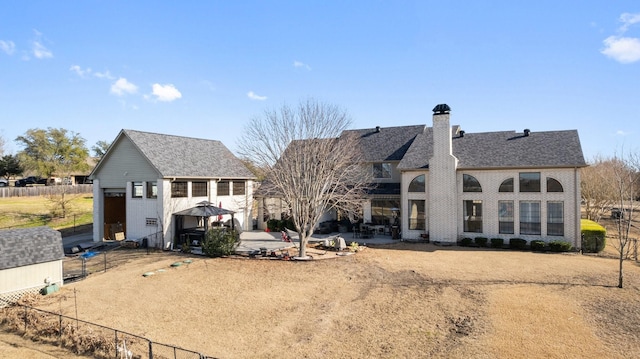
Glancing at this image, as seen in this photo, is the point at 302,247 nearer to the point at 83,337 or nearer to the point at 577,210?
the point at 83,337

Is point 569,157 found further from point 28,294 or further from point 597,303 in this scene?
point 28,294

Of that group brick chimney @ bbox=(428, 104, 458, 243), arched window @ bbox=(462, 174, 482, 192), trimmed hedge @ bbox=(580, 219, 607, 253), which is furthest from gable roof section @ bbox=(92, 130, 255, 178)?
trimmed hedge @ bbox=(580, 219, 607, 253)

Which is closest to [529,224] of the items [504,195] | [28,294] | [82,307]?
[504,195]

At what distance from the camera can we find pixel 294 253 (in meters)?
23.2

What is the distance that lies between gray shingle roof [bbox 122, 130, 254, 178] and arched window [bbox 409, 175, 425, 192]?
1430cm

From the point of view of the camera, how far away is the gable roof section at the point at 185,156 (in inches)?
1031

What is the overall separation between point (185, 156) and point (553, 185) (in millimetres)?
26303

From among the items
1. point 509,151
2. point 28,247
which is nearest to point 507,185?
point 509,151

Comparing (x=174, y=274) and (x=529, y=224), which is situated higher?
(x=529, y=224)

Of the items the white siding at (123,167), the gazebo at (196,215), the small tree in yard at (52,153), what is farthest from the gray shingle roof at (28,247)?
the small tree in yard at (52,153)

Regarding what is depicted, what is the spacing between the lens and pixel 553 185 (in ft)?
80.1

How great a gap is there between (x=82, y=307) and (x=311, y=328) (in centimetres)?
918

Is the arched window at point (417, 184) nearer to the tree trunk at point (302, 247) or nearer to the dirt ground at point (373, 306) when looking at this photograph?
the dirt ground at point (373, 306)

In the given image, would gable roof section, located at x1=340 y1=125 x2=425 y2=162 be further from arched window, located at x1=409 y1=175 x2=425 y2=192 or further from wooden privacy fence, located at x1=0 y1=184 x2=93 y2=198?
wooden privacy fence, located at x1=0 y1=184 x2=93 y2=198
